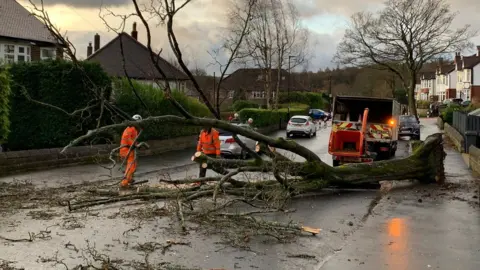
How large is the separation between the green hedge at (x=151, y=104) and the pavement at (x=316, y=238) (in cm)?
1177

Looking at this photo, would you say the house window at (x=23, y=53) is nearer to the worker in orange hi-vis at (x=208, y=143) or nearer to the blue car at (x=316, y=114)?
the worker in orange hi-vis at (x=208, y=143)

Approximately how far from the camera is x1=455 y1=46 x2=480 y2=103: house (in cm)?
8087

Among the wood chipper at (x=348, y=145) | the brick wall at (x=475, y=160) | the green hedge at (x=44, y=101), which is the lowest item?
the brick wall at (x=475, y=160)

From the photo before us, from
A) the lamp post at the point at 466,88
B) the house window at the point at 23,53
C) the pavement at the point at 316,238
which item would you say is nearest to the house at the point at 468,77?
the lamp post at the point at 466,88

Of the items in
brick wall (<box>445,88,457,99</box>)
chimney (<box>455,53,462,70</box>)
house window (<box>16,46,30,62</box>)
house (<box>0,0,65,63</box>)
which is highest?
chimney (<box>455,53,462,70</box>)

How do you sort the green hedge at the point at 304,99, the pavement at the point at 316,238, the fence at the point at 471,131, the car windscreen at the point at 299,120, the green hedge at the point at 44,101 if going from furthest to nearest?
1. the green hedge at the point at 304,99
2. the car windscreen at the point at 299,120
3. the fence at the point at 471,131
4. the green hedge at the point at 44,101
5. the pavement at the point at 316,238

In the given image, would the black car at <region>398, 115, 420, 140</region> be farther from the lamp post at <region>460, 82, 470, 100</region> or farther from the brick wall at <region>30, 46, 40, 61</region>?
the lamp post at <region>460, 82, 470, 100</region>

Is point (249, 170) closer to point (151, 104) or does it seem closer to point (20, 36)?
point (151, 104)

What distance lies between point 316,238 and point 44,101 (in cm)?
1420

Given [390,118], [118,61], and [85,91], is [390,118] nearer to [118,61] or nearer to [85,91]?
[85,91]

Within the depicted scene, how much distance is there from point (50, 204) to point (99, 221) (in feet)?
6.37

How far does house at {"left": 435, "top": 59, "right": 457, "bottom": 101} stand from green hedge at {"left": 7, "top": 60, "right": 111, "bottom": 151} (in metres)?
84.1

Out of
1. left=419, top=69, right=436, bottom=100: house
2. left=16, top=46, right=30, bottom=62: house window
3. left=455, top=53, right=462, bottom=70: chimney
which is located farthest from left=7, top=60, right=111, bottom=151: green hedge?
left=419, top=69, right=436, bottom=100: house

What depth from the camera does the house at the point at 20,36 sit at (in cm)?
3138
